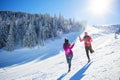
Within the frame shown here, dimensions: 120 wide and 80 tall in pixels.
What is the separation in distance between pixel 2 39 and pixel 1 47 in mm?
4005

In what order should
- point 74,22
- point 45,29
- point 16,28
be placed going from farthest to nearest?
point 74,22 → point 45,29 → point 16,28

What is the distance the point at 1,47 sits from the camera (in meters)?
65.8

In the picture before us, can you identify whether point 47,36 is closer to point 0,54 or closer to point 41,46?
point 41,46

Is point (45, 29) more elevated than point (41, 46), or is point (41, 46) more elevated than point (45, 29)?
point (45, 29)

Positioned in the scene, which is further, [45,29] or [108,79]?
[45,29]

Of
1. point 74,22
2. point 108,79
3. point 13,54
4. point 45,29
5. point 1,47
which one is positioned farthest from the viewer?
point 74,22

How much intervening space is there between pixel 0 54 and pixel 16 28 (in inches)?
700

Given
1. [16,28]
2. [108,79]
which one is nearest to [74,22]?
[16,28]

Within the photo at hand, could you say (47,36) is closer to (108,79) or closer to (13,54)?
(13,54)

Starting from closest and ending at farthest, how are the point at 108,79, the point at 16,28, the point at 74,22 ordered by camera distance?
the point at 108,79
the point at 16,28
the point at 74,22

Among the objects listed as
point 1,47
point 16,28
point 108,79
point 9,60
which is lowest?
point 9,60

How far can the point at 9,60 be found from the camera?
185 ft

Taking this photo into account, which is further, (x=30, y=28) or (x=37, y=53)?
(x=30, y=28)

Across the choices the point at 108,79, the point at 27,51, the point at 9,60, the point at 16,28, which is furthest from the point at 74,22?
the point at 108,79
